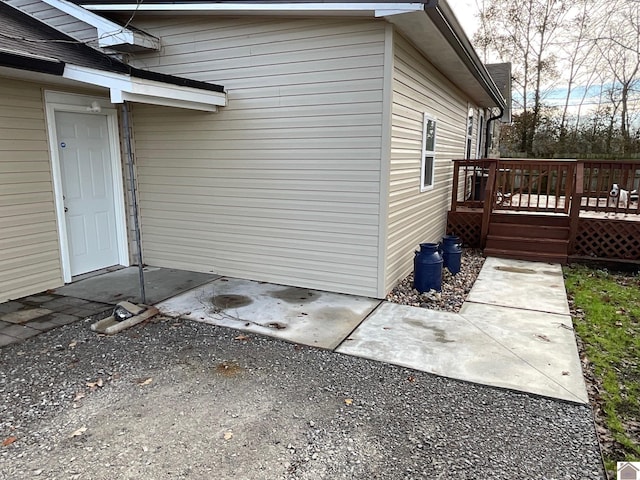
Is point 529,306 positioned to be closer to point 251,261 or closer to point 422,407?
point 422,407

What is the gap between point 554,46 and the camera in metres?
20.1

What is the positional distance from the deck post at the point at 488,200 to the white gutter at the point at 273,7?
14.1 ft

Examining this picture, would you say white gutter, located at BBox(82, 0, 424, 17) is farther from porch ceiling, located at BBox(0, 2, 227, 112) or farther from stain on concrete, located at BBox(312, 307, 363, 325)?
stain on concrete, located at BBox(312, 307, 363, 325)

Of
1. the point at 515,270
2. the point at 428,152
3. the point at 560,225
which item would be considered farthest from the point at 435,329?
the point at 560,225

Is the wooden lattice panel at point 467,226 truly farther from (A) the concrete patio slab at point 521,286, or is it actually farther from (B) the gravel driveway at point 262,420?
(B) the gravel driveway at point 262,420

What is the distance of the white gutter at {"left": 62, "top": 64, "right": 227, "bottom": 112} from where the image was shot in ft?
14.0

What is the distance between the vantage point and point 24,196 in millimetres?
5047

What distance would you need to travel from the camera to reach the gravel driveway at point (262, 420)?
238 centimetres

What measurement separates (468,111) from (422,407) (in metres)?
9.09

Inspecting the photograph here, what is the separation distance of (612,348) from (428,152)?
3871 mm

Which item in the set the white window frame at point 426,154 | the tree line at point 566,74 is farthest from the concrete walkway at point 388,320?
the tree line at point 566,74

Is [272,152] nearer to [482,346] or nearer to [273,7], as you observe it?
[273,7]

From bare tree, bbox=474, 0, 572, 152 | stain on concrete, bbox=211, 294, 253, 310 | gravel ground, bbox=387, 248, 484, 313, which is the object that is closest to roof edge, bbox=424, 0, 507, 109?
gravel ground, bbox=387, 248, 484, 313

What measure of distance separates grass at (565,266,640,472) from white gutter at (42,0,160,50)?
5.90 m
